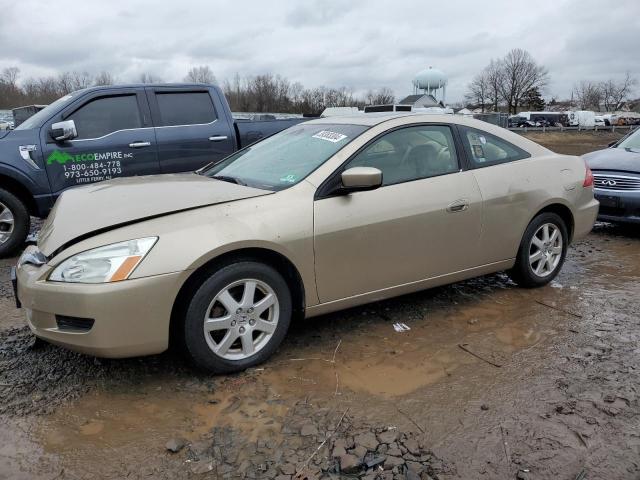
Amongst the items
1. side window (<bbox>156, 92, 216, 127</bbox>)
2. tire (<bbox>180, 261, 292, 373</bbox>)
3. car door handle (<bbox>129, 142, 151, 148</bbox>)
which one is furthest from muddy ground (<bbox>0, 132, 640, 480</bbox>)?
side window (<bbox>156, 92, 216, 127</bbox>)

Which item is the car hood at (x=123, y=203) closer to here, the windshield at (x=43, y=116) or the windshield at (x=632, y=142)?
the windshield at (x=43, y=116)

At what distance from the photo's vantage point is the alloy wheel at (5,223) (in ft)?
18.6

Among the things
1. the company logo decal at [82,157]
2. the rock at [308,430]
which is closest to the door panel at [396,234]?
the rock at [308,430]

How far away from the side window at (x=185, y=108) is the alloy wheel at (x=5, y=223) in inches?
75.4

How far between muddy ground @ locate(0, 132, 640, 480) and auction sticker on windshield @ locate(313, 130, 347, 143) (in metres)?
1.36

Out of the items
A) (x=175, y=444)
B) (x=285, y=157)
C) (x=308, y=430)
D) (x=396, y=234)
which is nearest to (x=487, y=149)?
(x=396, y=234)

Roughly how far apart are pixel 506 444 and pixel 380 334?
1364 mm

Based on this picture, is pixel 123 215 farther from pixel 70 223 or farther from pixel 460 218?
pixel 460 218

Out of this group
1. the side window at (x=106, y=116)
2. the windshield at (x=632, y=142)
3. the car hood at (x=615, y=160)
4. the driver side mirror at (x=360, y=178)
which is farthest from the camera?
the windshield at (x=632, y=142)

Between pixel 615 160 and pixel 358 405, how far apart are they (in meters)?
5.92

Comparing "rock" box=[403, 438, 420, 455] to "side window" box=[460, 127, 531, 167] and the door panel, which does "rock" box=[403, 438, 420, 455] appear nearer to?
the door panel

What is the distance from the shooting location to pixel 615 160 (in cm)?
702

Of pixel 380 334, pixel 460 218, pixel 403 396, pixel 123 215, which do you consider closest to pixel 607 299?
pixel 460 218

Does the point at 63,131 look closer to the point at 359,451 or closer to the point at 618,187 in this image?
the point at 359,451
